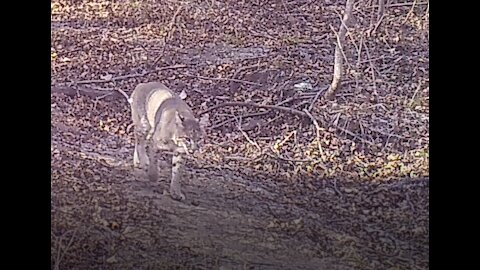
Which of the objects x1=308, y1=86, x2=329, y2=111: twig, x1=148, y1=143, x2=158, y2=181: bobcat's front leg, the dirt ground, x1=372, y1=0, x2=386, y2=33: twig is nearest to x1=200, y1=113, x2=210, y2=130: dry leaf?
the dirt ground

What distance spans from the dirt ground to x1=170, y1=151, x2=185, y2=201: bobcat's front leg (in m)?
0.04

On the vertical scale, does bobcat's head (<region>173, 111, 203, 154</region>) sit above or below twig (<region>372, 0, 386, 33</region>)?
below

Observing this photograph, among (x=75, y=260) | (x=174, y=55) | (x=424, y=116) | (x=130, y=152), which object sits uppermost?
(x=174, y=55)

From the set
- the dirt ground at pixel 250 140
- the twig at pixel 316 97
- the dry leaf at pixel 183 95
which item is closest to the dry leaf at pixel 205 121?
the dirt ground at pixel 250 140

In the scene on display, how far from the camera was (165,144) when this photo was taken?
3.35m

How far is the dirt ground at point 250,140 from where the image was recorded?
3.32 m

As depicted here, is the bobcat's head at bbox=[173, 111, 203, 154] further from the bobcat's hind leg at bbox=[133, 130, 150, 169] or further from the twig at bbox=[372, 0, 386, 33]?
the twig at bbox=[372, 0, 386, 33]

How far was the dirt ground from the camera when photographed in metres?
3.32

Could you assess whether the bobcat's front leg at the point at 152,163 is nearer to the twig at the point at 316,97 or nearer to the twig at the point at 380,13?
the twig at the point at 316,97

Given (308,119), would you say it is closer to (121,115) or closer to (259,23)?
(259,23)

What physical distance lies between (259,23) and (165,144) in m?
0.72

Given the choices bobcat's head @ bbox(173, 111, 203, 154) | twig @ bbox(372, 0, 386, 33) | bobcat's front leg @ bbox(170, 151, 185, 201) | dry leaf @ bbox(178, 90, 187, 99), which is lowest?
bobcat's front leg @ bbox(170, 151, 185, 201)

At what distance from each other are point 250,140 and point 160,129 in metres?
0.42

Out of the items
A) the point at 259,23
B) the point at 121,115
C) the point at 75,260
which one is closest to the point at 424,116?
the point at 259,23
